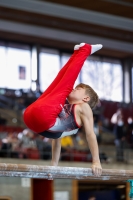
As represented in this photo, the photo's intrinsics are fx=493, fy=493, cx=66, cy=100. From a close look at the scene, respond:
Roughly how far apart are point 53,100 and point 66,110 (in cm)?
19

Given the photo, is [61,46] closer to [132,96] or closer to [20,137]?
[132,96]

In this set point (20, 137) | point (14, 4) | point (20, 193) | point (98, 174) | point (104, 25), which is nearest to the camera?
point (98, 174)

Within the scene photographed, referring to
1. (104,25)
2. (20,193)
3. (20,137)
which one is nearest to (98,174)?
(20,193)

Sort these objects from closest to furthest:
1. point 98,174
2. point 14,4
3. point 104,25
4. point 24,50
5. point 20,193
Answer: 1. point 98,174
2. point 20,193
3. point 14,4
4. point 104,25
5. point 24,50

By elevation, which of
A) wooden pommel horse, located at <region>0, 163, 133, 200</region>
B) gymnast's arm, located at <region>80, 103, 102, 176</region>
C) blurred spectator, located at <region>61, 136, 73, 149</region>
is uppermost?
blurred spectator, located at <region>61, 136, 73, 149</region>

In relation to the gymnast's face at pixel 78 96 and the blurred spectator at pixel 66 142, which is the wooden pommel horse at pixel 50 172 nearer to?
the gymnast's face at pixel 78 96

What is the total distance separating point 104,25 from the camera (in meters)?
14.9

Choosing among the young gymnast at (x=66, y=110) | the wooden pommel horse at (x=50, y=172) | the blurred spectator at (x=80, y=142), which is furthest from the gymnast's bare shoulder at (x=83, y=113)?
the blurred spectator at (x=80, y=142)

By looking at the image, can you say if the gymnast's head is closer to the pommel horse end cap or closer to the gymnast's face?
the gymnast's face

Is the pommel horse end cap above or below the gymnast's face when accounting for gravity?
below

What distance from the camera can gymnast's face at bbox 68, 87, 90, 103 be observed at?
4.68 metres

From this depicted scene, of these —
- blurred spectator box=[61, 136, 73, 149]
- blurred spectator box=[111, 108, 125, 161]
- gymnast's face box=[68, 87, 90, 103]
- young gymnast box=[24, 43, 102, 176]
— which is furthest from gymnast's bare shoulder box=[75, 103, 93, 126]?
blurred spectator box=[111, 108, 125, 161]

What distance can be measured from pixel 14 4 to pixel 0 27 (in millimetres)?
2133

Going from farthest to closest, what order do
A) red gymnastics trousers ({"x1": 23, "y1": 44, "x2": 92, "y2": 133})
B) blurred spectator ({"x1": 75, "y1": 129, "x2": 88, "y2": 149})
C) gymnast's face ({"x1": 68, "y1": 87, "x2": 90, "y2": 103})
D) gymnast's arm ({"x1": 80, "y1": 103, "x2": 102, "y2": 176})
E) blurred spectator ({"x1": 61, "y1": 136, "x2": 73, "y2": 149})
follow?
blurred spectator ({"x1": 75, "y1": 129, "x2": 88, "y2": 149}), blurred spectator ({"x1": 61, "y1": 136, "x2": 73, "y2": 149}), gymnast's face ({"x1": 68, "y1": 87, "x2": 90, "y2": 103}), gymnast's arm ({"x1": 80, "y1": 103, "x2": 102, "y2": 176}), red gymnastics trousers ({"x1": 23, "y1": 44, "x2": 92, "y2": 133})
